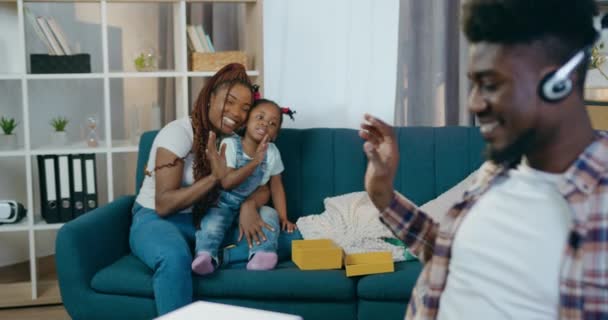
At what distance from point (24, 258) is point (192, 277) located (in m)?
1.64

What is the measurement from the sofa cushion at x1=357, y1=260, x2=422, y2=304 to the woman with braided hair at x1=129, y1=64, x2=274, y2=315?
409 mm

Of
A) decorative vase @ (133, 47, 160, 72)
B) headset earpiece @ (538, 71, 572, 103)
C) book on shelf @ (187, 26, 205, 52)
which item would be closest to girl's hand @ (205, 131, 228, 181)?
book on shelf @ (187, 26, 205, 52)

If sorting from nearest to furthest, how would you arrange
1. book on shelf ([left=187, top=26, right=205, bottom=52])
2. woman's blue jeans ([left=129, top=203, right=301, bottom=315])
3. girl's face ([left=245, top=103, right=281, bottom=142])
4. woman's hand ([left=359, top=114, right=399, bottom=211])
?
woman's hand ([left=359, top=114, right=399, bottom=211])
woman's blue jeans ([left=129, top=203, right=301, bottom=315])
girl's face ([left=245, top=103, right=281, bottom=142])
book on shelf ([left=187, top=26, right=205, bottom=52])

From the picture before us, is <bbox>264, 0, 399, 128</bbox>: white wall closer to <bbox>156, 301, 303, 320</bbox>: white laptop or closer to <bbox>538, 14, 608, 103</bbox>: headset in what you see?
<bbox>156, 301, 303, 320</bbox>: white laptop

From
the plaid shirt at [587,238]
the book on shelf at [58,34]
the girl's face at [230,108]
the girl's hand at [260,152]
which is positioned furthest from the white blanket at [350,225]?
the plaid shirt at [587,238]

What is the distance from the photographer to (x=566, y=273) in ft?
3.30

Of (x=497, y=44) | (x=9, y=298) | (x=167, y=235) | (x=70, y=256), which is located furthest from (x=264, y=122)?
(x=497, y=44)

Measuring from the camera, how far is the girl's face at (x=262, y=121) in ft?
9.33

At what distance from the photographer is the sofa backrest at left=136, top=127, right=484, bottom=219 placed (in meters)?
3.03

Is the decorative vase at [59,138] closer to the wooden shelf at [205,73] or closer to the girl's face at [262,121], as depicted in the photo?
the wooden shelf at [205,73]

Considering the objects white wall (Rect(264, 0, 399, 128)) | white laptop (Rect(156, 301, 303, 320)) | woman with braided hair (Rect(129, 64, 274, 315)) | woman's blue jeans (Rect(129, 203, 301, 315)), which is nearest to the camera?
white laptop (Rect(156, 301, 303, 320))

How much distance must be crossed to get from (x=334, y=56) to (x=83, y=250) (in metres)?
1.62

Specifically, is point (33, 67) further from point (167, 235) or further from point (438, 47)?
point (438, 47)

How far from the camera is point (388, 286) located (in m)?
2.55
